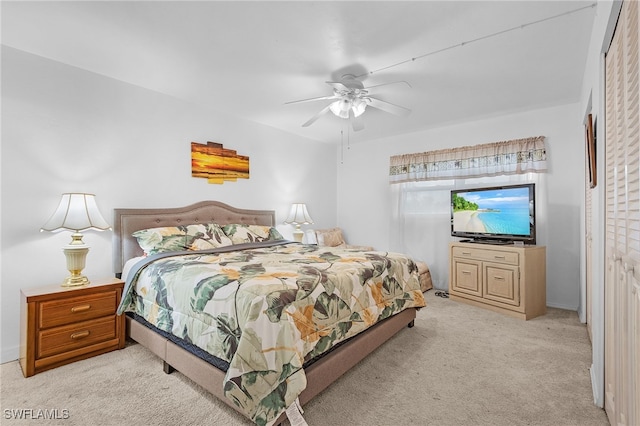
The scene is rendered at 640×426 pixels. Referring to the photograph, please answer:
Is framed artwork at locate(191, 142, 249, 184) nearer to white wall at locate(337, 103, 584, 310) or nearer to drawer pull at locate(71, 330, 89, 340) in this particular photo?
drawer pull at locate(71, 330, 89, 340)

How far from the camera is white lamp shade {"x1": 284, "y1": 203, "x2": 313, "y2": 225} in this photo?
454cm

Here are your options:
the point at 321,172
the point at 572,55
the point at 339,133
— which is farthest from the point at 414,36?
the point at 321,172

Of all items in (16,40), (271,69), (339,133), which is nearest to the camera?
(16,40)

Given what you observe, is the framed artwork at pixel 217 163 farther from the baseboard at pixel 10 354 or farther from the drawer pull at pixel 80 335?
the baseboard at pixel 10 354

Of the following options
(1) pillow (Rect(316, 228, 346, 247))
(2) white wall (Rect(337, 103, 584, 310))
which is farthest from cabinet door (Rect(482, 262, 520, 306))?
(1) pillow (Rect(316, 228, 346, 247))

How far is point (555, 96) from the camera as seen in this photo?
3.34 meters

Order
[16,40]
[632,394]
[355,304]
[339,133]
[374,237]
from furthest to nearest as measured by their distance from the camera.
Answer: [374,237]
[339,133]
[16,40]
[355,304]
[632,394]

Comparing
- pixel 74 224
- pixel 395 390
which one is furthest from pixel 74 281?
pixel 395 390

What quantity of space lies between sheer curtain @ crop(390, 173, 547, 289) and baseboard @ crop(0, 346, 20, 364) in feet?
14.9

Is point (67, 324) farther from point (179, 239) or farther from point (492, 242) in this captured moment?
point (492, 242)

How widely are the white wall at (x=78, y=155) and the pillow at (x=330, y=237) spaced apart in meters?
1.56

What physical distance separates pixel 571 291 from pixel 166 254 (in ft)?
14.7

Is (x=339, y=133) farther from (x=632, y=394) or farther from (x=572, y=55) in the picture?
(x=632, y=394)

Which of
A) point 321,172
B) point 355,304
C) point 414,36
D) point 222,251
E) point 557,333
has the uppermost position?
point 414,36
